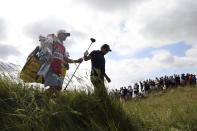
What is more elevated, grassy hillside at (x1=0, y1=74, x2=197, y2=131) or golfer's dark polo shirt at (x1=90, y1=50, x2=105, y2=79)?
golfer's dark polo shirt at (x1=90, y1=50, x2=105, y2=79)

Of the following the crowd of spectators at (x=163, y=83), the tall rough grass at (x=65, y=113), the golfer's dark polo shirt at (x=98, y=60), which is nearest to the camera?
the tall rough grass at (x=65, y=113)

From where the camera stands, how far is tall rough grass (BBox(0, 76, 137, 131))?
1930 mm

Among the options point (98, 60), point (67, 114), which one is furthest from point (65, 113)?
Result: point (98, 60)

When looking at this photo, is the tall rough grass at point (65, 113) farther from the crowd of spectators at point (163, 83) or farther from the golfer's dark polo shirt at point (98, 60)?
the crowd of spectators at point (163, 83)

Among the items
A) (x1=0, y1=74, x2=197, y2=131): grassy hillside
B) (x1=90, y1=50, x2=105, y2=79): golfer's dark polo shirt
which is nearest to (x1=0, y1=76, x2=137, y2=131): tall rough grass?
(x1=0, y1=74, x2=197, y2=131): grassy hillside

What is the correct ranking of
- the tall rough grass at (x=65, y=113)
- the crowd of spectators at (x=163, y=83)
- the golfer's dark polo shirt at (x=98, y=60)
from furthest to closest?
the crowd of spectators at (x=163, y=83), the golfer's dark polo shirt at (x=98, y=60), the tall rough grass at (x=65, y=113)

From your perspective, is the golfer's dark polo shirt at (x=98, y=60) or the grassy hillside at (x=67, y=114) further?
Answer: the golfer's dark polo shirt at (x=98, y=60)

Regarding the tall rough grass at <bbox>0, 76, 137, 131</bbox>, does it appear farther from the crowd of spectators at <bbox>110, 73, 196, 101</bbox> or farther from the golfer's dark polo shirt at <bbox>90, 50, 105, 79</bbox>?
the crowd of spectators at <bbox>110, 73, 196, 101</bbox>

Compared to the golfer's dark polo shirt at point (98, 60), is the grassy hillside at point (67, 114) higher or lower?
lower

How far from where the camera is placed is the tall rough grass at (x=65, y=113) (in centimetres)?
193

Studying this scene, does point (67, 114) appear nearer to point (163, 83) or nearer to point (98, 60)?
point (98, 60)

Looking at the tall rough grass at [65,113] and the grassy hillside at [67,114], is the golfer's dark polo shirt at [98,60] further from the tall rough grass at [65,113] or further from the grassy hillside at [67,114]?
the tall rough grass at [65,113]

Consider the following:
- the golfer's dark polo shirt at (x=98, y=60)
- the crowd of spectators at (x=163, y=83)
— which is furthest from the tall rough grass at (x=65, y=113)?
the crowd of spectators at (x=163, y=83)

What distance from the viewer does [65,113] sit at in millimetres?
1997
